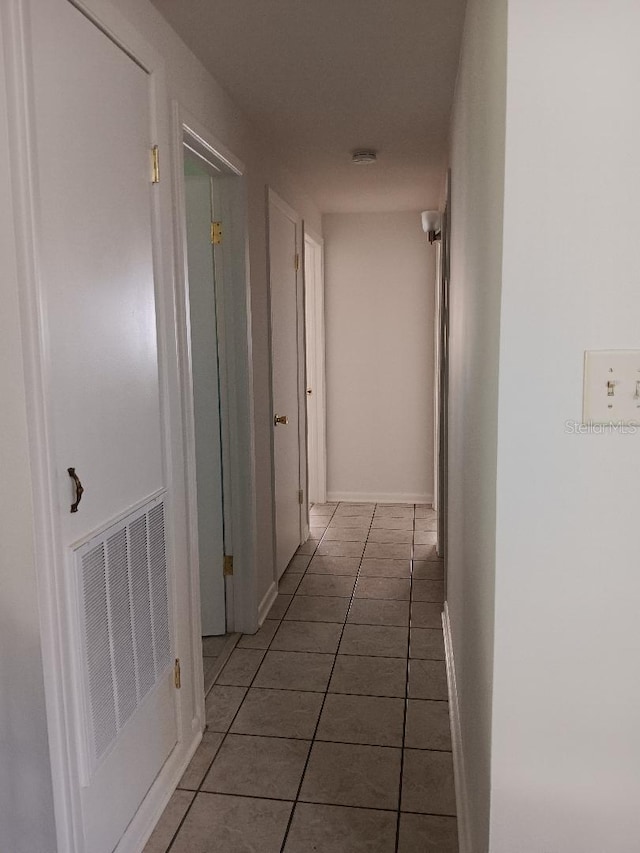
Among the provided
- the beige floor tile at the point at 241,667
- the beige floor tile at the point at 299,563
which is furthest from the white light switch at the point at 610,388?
the beige floor tile at the point at 299,563

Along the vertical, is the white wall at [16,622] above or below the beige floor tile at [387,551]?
above

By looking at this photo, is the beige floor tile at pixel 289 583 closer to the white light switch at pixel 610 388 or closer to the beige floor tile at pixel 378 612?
the beige floor tile at pixel 378 612

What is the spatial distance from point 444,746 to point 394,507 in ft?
10.8

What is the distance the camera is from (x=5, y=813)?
1.52 meters

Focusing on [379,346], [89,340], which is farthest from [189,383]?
[379,346]

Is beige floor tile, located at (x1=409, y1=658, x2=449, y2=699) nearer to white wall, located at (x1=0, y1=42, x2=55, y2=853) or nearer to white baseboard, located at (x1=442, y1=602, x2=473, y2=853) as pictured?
white baseboard, located at (x1=442, y1=602, x2=473, y2=853)

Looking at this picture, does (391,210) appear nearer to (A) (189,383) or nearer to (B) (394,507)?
(B) (394,507)

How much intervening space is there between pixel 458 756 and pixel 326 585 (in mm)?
1732

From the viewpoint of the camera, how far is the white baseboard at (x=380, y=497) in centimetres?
570

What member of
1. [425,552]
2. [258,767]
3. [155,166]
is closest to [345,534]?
[425,552]

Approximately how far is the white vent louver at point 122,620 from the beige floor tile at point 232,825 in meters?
0.41

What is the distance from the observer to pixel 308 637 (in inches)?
126

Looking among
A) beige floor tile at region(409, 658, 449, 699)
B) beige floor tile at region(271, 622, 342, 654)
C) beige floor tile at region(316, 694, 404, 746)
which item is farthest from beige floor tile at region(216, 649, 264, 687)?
beige floor tile at region(409, 658, 449, 699)

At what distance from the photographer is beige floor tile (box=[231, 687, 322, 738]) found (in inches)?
96.1
